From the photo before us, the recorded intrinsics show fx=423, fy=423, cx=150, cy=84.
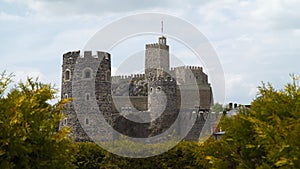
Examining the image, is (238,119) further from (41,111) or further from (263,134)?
(41,111)

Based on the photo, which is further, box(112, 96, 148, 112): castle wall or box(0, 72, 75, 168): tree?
box(112, 96, 148, 112): castle wall

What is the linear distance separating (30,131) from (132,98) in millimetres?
36972

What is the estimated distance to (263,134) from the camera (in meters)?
9.76

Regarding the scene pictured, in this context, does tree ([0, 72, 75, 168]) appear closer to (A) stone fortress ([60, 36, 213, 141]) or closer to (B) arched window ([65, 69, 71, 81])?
(A) stone fortress ([60, 36, 213, 141])

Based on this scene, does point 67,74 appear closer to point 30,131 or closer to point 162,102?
point 162,102

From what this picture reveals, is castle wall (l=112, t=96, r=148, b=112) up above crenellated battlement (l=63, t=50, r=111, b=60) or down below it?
below

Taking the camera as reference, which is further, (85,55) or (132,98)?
(132,98)

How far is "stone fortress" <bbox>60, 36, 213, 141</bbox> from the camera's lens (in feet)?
94.6

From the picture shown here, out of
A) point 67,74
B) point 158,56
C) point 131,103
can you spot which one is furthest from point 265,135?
point 158,56

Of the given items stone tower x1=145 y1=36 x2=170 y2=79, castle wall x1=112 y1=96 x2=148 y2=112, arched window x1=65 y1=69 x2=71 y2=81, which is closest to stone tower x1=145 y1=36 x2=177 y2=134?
castle wall x1=112 y1=96 x2=148 y2=112

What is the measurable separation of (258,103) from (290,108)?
5.20 ft

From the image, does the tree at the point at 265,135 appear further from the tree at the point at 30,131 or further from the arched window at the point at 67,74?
the arched window at the point at 67,74

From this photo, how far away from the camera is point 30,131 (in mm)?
9539

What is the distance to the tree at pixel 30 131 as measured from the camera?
30.0 ft
